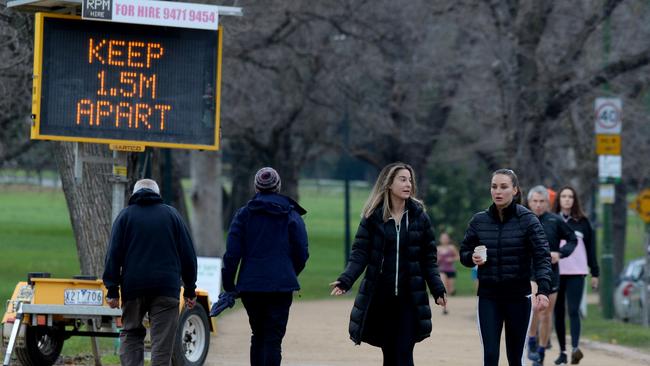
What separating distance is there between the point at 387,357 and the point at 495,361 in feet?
2.74

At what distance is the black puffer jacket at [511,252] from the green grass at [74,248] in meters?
4.62

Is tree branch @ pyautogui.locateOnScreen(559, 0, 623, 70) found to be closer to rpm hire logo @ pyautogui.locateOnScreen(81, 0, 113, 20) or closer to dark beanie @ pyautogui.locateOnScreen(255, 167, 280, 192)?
rpm hire logo @ pyautogui.locateOnScreen(81, 0, 113, 20)

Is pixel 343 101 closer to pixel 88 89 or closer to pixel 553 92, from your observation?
pixel 553 92

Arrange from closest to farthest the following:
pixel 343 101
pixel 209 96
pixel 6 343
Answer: pixel 6 343 → pixel 209 96 → pixel 343 101

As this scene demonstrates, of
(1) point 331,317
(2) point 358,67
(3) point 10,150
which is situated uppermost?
(2) point 358,67

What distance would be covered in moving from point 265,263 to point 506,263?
1.74 metres

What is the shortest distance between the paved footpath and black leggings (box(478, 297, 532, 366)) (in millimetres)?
3831

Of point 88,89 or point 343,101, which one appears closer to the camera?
point 88,89

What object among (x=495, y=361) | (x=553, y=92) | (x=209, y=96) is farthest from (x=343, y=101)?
(x=495, y=361)

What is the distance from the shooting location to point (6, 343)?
12.0 metres

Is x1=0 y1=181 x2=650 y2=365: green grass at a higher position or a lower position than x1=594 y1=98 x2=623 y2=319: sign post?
lower

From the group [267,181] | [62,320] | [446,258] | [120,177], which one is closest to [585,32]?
[446,258]

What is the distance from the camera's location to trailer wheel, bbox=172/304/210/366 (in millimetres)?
11883

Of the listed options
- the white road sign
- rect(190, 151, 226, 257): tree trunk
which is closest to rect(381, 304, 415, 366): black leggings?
the white road sign
